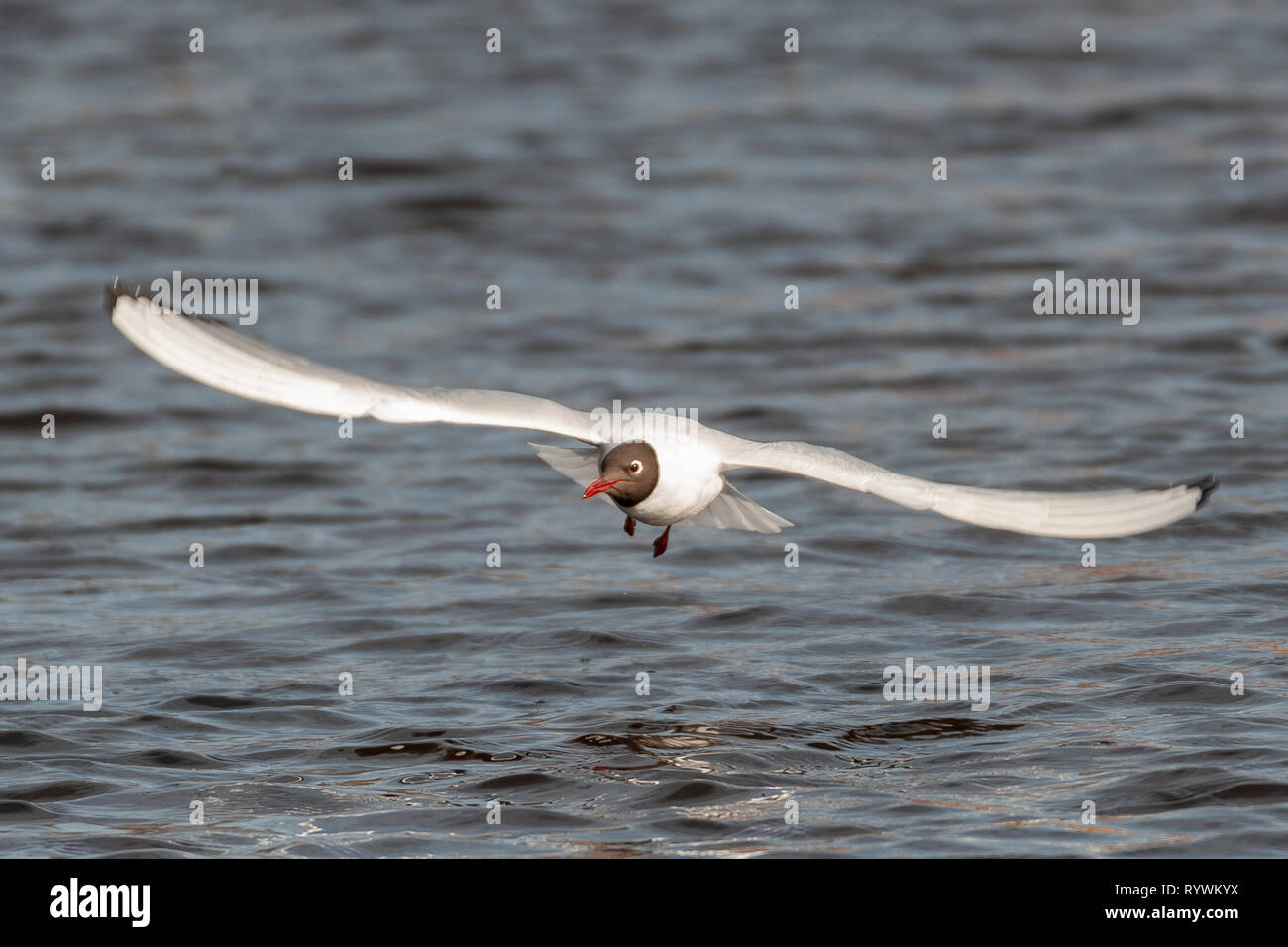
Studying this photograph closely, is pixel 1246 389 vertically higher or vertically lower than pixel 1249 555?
higher

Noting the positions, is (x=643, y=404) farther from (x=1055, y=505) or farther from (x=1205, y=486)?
(x=1205, y=486)

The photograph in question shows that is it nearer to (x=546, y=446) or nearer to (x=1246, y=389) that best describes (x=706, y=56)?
(x=1246, y=389)

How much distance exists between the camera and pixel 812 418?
56.6ft

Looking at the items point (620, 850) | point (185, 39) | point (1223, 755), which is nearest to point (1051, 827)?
point (1223, 755)

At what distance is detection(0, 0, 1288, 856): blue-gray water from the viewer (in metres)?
9.74

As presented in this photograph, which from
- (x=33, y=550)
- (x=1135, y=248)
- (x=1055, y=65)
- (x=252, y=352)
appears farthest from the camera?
(x=1055, y=65)

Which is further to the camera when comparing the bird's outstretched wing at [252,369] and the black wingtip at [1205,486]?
the bird's outstretched wing at [252,369]

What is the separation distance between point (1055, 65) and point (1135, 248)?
752 centimetres

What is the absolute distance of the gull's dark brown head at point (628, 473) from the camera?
32.0ft

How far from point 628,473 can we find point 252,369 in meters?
1.80

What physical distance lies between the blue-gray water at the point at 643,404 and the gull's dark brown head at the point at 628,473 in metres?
1.28

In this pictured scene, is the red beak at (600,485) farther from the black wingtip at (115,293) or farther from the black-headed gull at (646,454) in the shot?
the black wingtip at (115,293)

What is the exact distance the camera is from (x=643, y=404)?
57.2ft

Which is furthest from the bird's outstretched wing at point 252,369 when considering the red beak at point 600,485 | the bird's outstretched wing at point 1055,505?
the bird's outstretched wing at point 1055,505
